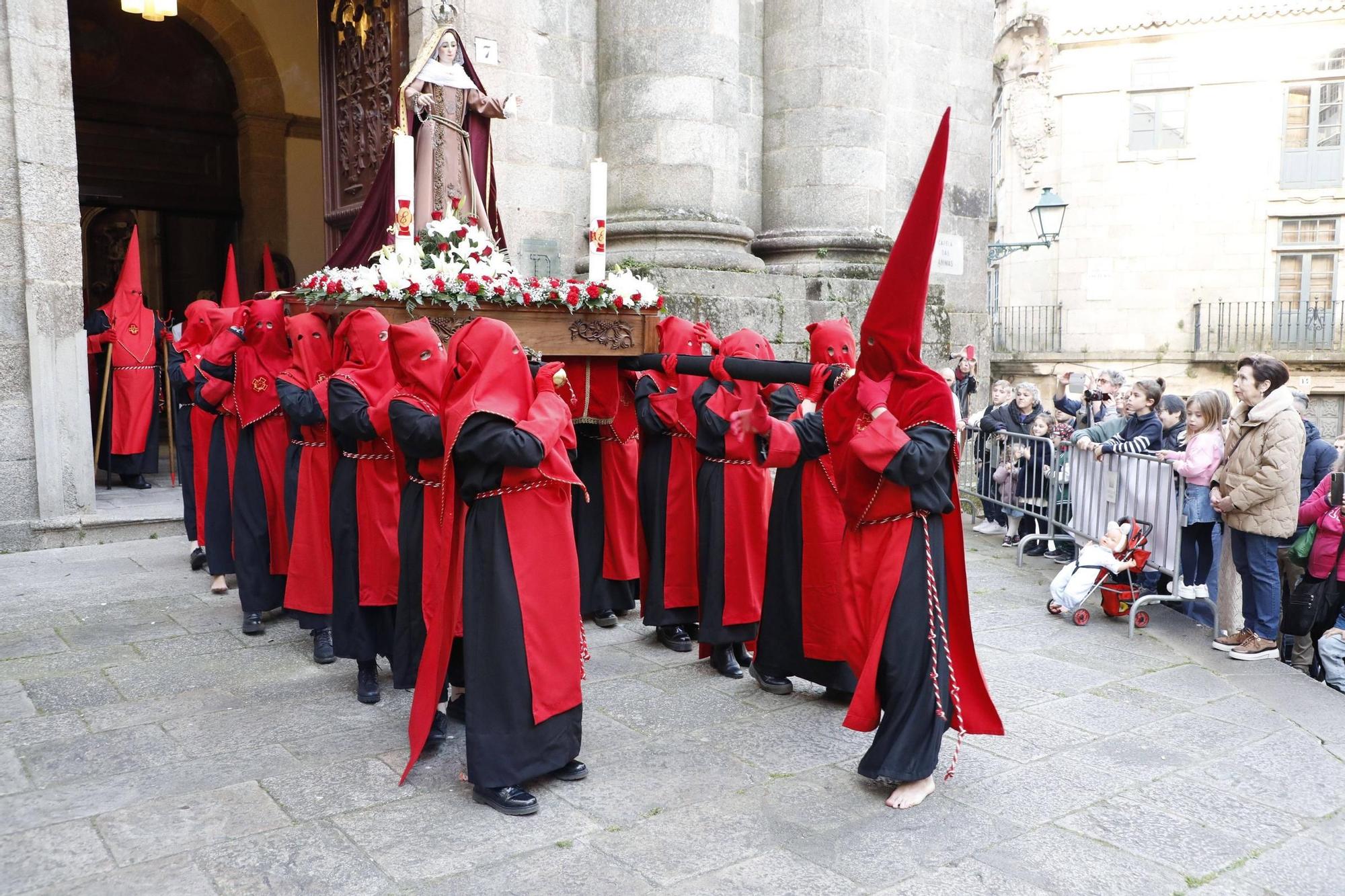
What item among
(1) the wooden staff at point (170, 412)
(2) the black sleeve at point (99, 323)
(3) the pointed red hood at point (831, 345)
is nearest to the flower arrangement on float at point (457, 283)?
(3) the pointed red hood at point (831, 345)

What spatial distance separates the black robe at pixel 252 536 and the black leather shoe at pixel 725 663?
2.42m

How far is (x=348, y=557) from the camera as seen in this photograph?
5141mm

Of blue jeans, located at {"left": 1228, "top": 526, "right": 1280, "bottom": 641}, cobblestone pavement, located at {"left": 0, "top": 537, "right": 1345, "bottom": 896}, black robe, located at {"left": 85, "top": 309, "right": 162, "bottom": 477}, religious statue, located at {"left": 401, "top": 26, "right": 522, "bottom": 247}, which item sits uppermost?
religious statue, located at {"left": 401, "top": 26, "right": 522, "bottom": 247}

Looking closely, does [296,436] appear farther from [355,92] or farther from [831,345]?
[355,92]

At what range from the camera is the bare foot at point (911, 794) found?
399cm

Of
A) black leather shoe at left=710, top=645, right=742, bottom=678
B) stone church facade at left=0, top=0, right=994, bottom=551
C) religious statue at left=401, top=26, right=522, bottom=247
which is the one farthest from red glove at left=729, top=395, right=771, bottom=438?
stone church facade at left=0, top=0, right=994, bottom=551

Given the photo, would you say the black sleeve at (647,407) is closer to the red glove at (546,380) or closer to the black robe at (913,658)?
the red glove at (546,380)

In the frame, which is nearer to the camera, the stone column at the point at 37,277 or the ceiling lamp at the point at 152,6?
the stone column at the point at 37,277

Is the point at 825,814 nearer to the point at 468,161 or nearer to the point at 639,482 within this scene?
the point at 639,482

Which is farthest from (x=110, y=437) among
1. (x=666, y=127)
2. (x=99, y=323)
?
(x=666, y=127)

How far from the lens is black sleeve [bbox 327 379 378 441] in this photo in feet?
16.3

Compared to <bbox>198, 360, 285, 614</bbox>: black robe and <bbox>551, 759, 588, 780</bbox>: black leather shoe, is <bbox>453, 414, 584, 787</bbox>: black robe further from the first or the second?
<bbox>198, 360, 285, 614</bbox>: black robe

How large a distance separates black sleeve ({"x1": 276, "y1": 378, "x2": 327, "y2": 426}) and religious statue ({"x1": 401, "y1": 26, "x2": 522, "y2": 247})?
1331 millimetres

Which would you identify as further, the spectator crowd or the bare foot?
the spectator crowd
